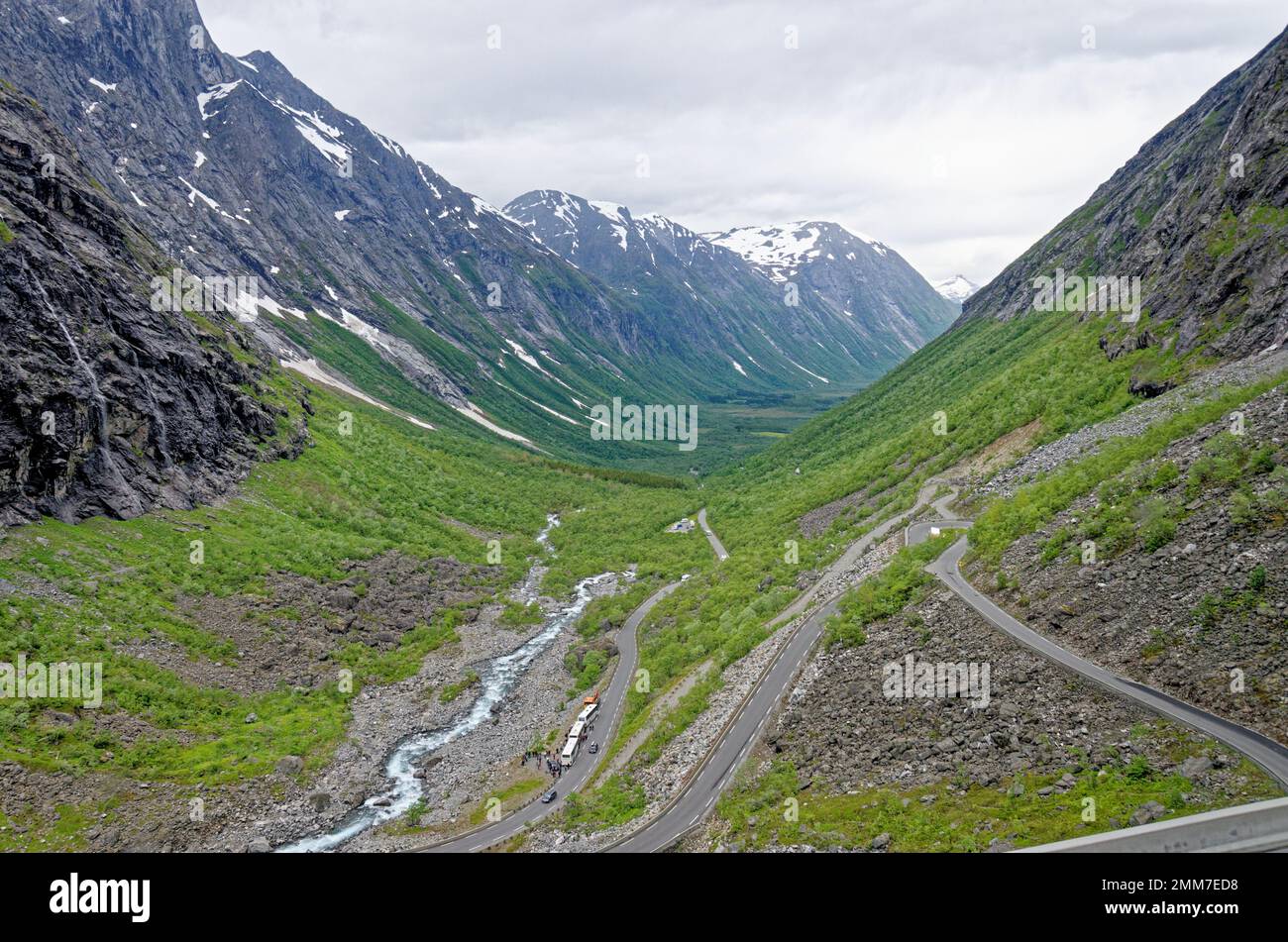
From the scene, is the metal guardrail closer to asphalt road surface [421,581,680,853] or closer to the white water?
asphalt road surface [421,581,680,853]

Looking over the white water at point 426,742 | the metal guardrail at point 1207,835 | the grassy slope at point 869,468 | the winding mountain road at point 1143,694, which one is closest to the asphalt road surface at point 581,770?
the grassy slope at point 869,468

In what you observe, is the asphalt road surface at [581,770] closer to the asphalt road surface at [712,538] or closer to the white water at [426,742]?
the white water at [426,742]

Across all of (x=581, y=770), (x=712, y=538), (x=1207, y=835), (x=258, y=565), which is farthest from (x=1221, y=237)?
(x=258, y=565)

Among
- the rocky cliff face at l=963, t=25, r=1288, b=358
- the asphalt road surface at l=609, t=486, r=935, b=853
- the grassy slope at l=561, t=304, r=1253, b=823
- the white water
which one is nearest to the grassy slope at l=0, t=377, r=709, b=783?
the white water
